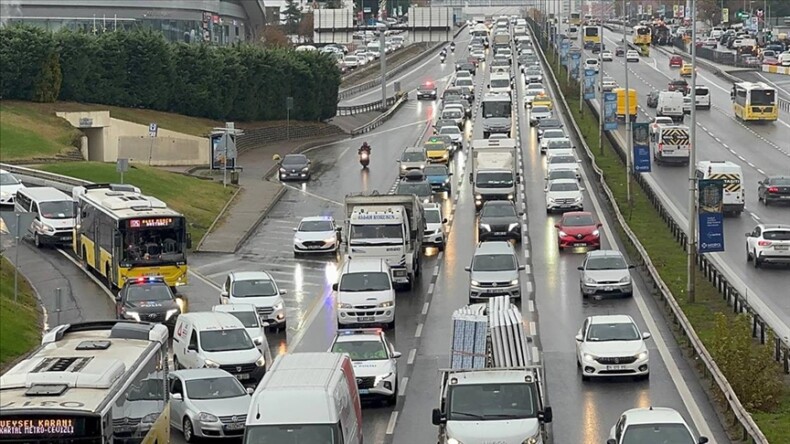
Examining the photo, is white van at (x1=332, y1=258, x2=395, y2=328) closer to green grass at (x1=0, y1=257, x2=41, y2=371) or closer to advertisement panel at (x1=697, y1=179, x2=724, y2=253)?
green grass at (x1=0, y1=257, x2=41, y2=371)

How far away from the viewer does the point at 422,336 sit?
42.3 m

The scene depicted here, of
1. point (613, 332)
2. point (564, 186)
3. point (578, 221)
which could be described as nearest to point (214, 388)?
point (613, 332)

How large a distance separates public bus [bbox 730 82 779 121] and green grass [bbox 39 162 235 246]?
37742mm

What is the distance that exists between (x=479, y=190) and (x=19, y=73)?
3167 cm

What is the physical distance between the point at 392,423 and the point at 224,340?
233 inches

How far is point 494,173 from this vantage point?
215 feet

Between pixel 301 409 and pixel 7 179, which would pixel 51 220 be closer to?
pixel 7 179

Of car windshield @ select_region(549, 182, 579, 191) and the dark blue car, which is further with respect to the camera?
the dark blue car

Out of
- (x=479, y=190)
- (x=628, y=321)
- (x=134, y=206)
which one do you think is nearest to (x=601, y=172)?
(x=479, y=190)

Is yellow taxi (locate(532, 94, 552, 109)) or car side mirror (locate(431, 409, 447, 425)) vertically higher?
yellow taxi (locate(532, 94, 552, 109))

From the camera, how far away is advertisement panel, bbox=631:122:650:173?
66.6m

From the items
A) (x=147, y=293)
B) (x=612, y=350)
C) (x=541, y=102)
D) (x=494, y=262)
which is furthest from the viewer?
(x=541, y=102)

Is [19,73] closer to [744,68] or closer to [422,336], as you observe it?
[422,336]

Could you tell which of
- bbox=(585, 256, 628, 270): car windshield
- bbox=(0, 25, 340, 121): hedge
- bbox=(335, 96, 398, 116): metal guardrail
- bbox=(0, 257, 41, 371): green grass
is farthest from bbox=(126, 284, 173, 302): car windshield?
bbox=(335, 96, 398, 116): metal guardrail
